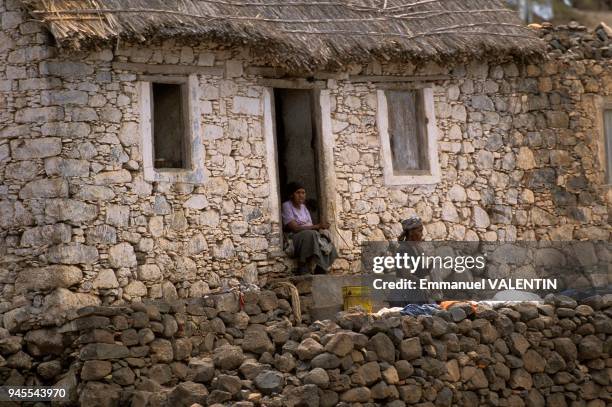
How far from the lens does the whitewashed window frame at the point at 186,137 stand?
54.6ft

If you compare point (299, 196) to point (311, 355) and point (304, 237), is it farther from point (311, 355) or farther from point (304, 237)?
point (311, 355)

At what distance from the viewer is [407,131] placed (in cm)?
1880

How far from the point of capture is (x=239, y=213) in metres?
17.3

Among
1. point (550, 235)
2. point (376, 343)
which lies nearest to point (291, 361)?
point (376, 343)

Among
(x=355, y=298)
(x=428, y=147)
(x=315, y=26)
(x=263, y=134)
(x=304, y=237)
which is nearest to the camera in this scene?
(x=355, y=298)

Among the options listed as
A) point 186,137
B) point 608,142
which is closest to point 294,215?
point 186,137

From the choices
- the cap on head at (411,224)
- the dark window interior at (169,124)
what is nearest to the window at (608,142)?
the cap on head at (411,224)

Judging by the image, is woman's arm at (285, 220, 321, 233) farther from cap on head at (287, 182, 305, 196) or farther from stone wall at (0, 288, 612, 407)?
stone wall at (0, 288, 612, 407)

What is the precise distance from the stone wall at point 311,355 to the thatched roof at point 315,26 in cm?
270

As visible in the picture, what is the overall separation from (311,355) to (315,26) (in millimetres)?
4462

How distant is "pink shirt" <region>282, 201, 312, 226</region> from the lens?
58.4 ft

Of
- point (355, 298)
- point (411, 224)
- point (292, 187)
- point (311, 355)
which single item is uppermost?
point (292, 187)

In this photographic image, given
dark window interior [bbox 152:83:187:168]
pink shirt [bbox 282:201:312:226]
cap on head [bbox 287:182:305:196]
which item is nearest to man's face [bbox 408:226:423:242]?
pink shirt [bbox 282:201:312:226]

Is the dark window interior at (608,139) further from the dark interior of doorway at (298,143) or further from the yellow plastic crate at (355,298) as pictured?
the yellow plastic crate at (355,298)
